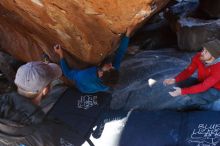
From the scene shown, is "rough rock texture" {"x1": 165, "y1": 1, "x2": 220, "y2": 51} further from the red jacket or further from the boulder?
the red jacket

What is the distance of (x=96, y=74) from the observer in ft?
9.98

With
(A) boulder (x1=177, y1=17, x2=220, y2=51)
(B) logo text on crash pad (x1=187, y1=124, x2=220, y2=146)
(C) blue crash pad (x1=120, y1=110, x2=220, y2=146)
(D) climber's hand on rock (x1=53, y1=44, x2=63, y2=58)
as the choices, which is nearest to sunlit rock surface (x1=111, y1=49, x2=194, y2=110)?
(A) boulder (x1=177, y1=17, x2=220, y2=51)

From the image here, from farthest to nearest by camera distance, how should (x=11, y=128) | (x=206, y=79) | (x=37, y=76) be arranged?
(x=206, y=79) → (x=37, y=76) → (x=11, y=128)

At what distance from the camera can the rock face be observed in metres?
2.56

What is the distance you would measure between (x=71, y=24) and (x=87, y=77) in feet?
1.42

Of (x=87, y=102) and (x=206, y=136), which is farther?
(x=87, y=102)

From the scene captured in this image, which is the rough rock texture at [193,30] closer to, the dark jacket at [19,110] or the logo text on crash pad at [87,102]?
the logo text on crash pad at [87,102]

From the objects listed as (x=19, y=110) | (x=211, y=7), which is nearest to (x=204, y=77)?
(x=19, y=110)

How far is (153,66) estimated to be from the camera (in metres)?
3.69

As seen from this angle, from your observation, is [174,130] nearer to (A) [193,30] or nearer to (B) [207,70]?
(B) [207,70]

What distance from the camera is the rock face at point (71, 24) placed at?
2564 millimetres

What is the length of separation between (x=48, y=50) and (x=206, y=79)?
1.48m

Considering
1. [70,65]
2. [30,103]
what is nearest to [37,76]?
[30,103]

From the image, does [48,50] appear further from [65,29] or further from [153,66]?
[153,66]
